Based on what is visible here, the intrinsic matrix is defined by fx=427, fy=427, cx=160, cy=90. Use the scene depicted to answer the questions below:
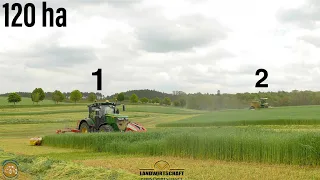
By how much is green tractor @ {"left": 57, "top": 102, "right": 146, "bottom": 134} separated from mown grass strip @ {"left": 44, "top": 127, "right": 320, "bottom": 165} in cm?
431

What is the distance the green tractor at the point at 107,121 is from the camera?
2677 cm

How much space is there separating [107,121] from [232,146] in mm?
12277

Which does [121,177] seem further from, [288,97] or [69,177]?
[288,97]

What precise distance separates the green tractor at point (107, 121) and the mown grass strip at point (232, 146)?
4312 millimetres

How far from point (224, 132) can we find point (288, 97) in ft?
175

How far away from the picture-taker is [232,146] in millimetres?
16547

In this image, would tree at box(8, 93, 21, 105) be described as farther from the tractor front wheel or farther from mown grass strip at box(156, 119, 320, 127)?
the tractor front wheel

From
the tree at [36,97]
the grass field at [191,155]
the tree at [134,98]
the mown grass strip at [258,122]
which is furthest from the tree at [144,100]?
the grass field at [191,155]

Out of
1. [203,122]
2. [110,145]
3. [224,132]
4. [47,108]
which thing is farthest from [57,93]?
[224,132]

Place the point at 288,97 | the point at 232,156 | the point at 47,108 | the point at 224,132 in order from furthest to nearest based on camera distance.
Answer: the point at 288,97 → the point at 47,108 → the point at 224,132 → the point at 232,156

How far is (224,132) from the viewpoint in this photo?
17.9 meters

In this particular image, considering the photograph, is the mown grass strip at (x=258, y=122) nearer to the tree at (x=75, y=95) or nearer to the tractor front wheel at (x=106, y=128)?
the tractor front wheel at (x=106, y=128)

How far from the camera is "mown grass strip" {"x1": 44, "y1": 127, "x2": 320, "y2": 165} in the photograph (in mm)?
→ 14914

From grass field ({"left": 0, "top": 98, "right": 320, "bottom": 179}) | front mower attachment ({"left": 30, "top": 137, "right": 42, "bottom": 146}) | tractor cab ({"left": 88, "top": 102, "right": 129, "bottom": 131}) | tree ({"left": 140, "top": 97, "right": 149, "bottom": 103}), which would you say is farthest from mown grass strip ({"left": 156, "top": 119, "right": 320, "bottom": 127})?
tree ({"left": 140, "top": 97, "right": 149, "bottom": 103})
